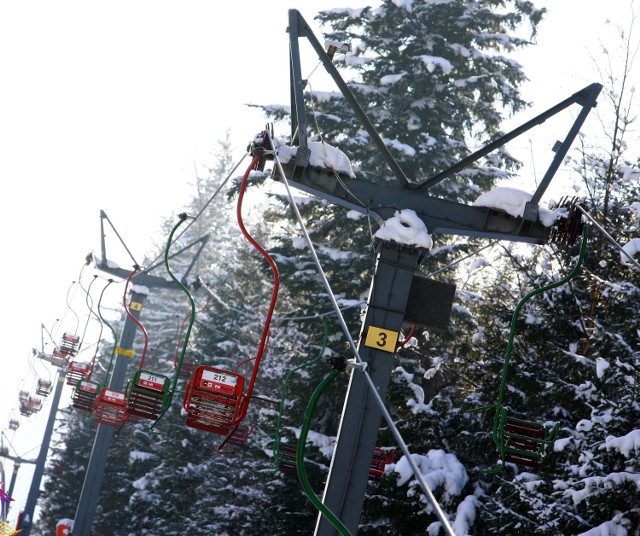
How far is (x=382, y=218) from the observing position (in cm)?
686

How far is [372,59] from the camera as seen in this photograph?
1795 centimetres

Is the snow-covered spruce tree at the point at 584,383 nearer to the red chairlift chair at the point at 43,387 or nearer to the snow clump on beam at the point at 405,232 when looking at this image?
the snow clump on beam at the point at 405,232

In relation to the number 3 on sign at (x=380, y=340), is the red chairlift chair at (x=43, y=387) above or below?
below

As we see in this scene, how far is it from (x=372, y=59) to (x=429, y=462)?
30.3 feet

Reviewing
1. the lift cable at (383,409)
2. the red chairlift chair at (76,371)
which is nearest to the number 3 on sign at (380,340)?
the lift cable at (383,409)

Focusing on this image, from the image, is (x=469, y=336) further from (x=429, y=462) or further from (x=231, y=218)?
(x=231, y=218)

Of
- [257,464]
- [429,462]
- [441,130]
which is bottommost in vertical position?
[257,464]

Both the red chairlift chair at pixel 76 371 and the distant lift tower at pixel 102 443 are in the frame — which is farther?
the red chairlift chair at pixel 76 371

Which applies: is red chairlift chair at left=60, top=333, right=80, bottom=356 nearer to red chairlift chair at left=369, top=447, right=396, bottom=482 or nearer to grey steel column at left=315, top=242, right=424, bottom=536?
red chairlift chair at left=369, top=447, right=396, bottom=482

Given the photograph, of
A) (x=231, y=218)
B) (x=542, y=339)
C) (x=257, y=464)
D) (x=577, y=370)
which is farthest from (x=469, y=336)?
(x=231, y=218)

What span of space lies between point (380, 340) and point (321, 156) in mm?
1640

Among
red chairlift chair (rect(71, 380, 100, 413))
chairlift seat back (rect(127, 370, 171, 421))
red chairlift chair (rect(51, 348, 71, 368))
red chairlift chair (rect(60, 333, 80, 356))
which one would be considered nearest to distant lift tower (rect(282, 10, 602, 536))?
chairlift seat back (rect(127, 370, 171, 421))

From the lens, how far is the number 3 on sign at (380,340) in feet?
21.3

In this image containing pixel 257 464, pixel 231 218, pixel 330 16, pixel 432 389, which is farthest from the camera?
pixel 231 218
